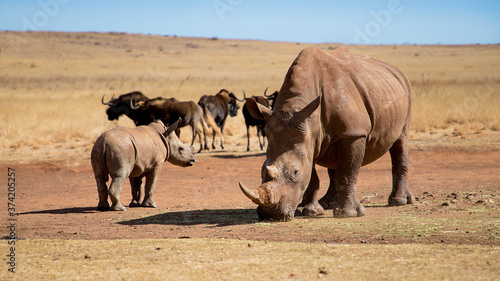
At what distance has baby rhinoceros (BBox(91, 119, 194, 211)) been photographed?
9.16m

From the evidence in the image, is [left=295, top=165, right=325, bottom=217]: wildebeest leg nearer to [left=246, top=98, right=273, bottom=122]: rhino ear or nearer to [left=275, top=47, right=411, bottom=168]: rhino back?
[left=275, top=47, right=411, bottom=168]: rhino back

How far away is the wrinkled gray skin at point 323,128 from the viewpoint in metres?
7.19

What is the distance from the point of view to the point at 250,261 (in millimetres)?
5539

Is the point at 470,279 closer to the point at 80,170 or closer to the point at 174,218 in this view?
the point at 174,218

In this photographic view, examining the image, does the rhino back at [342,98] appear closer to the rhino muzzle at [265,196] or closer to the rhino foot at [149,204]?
the rhino muzzle at [265,196]

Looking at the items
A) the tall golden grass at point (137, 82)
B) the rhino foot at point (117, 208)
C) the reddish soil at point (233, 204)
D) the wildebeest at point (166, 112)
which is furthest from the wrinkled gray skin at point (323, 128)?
the tall golden grass at point (137, 82)

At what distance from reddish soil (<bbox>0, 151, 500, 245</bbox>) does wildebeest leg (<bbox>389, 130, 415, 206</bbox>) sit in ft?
0.67

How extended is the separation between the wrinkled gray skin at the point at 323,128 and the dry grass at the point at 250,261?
92 centimetres

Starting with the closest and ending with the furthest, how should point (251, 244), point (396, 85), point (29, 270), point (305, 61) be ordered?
point (29, 270)
point (251, 244)
point (305, 61)
point (396, 85)

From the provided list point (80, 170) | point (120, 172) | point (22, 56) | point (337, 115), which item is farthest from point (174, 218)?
point (22, 56)

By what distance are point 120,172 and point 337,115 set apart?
11.6 ft

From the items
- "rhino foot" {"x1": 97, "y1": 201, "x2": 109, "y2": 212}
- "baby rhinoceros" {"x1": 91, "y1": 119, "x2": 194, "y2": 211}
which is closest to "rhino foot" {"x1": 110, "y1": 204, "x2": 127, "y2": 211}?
"baby rhinoceros" {"x1": 91, "y1": 119, "x2": 194, "y2": 211}

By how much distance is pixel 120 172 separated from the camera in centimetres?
914

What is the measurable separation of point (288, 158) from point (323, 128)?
29.3 inches
